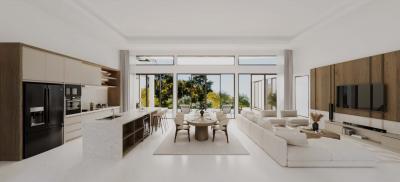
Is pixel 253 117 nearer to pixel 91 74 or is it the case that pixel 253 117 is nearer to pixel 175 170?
pixel 175 170

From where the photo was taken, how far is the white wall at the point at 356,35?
15.8ft

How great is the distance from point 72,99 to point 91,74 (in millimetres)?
1257

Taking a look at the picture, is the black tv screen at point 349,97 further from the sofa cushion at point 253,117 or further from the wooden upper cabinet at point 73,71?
the wooden upper cabinet at point 73,71

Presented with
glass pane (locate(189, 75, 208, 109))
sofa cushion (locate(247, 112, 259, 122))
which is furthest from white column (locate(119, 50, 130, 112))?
sofa cushion (locate(247, 112, 259, 122))

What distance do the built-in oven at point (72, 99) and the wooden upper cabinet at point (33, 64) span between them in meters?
0.98

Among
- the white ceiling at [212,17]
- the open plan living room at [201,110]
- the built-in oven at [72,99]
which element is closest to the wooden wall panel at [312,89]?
the open plan living room at [201,110]

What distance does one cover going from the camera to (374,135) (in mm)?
4957

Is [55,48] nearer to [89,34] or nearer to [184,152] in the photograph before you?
[89,34]

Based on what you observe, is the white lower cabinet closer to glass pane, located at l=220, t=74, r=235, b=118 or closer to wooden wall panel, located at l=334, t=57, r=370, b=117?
glass pane, located at l=220, t=74, r=235, b=118

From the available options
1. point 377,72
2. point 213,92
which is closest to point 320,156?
point 377,72

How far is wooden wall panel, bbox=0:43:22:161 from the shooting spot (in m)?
4.00

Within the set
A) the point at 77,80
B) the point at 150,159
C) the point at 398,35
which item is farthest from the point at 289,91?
the point at 77,80

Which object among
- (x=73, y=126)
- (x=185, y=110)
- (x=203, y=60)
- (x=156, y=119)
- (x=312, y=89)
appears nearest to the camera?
(x=73, y=126)

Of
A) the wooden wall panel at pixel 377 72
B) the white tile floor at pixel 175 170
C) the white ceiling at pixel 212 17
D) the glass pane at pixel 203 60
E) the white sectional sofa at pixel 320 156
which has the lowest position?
the white tile floor at pixel 175 170
